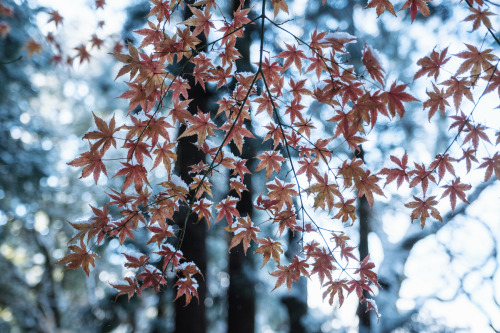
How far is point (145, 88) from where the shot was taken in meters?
1.14

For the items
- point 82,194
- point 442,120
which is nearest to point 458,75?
point 442,120

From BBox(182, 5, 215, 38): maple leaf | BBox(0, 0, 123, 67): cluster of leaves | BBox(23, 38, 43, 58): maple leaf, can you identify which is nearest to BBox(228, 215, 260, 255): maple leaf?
BBox(182, 5, 215, 38): maple leaf

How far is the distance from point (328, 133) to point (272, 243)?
278 centimetres

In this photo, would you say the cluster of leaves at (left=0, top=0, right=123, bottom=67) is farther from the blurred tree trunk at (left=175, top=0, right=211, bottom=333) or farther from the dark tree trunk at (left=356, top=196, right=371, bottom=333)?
the dark tree trunk at (left=356, top=196, right=371, bottom=333)

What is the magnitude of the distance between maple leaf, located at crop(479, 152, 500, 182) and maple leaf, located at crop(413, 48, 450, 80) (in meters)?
0.49

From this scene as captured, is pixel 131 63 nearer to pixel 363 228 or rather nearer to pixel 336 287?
pixel 336 287

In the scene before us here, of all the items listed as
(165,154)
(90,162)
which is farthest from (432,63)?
(90,162)

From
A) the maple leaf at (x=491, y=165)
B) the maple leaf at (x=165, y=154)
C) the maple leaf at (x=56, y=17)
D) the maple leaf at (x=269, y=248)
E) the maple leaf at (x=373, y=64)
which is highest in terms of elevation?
the maple leaf at (x=56, y=17)

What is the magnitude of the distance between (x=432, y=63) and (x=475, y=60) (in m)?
0.17

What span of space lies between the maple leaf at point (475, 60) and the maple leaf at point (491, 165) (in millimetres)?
411

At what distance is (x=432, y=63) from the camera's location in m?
1.42

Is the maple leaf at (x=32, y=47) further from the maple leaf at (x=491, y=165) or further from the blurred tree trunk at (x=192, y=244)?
the maple leaf at (x=491, y=165)

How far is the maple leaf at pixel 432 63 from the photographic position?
4.57ft

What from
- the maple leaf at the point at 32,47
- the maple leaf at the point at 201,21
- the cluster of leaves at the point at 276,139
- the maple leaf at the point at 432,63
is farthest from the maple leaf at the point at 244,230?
the maple leaf at the point at 32,47
